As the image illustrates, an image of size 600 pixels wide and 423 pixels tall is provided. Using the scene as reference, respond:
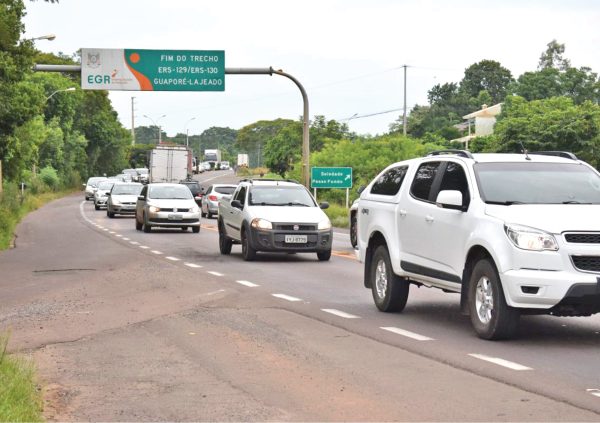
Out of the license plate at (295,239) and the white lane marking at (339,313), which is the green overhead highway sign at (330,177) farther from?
the white lane marking at (339,313)

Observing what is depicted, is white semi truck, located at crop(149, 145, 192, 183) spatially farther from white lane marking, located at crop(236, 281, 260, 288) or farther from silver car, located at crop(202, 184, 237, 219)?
white lane marking, located at crop(236, 281, 260, 288)

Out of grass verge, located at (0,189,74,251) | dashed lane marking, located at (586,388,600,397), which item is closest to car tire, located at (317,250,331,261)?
grass verge, located at (0,189,74,251)

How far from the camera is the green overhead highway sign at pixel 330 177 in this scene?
41.3m

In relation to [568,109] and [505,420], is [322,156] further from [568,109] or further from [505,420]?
[505,420]

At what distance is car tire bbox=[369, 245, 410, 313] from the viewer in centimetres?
1285

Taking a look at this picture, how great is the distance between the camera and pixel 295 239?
21453 mm

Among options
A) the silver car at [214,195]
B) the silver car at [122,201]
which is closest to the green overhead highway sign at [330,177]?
the silver car at [214,195]

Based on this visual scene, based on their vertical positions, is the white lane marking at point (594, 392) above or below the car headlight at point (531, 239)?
below

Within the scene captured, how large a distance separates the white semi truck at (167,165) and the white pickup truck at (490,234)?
50364mm

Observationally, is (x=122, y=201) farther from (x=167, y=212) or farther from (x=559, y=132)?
(x=559, y=132)

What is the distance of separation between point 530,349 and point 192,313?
4.52m

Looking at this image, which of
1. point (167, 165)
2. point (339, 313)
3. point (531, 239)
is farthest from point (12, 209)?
point (531, 239)

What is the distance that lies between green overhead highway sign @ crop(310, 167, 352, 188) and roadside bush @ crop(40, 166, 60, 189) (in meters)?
45.9

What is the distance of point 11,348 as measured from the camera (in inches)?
406
